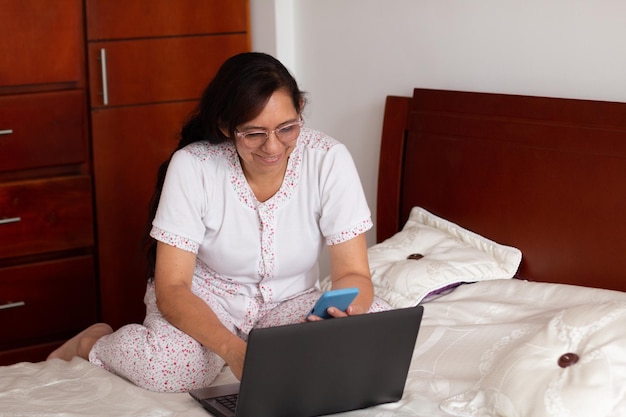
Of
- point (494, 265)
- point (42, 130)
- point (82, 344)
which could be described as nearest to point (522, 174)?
point (494, 265)

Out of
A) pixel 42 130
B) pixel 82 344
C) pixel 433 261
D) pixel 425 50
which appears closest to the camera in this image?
pixel 82 344

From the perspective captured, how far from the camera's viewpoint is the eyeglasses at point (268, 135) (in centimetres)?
199

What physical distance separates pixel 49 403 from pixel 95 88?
1.31 meters

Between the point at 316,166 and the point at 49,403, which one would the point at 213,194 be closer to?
the point at 316,166

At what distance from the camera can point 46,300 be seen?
296cm

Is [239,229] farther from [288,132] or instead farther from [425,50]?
[425,50]

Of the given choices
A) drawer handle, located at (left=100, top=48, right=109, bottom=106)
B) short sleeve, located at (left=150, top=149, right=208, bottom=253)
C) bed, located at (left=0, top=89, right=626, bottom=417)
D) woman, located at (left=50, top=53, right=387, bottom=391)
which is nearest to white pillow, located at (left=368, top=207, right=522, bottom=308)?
bed, located at (left=0, top=89, right=626, bottom=417)

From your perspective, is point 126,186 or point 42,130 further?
point 126,186

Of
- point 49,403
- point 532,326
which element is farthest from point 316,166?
point 49,403

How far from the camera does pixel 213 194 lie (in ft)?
7.04

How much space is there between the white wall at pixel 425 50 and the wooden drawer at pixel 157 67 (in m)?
0.18

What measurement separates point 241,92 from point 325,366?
1.97ft

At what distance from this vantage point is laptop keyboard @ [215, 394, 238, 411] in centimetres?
180

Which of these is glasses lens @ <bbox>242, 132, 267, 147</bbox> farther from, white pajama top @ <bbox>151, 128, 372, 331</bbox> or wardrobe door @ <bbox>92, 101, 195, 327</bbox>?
wardrobe door @ <bbox>92, 101, 195, 327</bbox>
